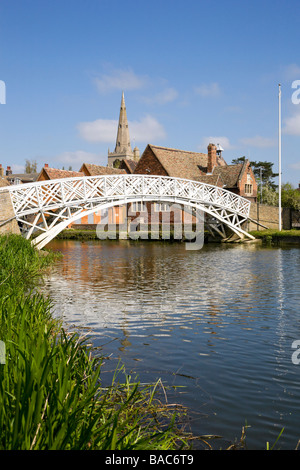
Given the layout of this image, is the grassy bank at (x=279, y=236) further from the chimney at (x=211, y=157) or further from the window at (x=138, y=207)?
the window at (x=138, y=207)

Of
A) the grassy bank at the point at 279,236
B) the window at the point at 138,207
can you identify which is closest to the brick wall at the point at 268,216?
the grassy bank at the point at 279,236

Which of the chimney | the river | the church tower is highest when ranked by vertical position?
the church tower

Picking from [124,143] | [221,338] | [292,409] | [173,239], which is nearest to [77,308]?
[221,338]

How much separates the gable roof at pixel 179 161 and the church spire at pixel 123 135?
80260 mm

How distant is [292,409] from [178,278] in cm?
1298

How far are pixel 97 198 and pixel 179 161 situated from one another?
Answer: 25.8 metres

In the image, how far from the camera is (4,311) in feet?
23.6

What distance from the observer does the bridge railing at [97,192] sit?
84.3 ft

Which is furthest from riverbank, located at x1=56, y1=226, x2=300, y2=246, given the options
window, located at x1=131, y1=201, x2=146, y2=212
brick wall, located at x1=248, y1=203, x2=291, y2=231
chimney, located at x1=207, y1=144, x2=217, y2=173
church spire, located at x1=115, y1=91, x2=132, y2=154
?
church spire, located at x1=115, y1=91, x2=132, y2=154

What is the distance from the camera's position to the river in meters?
5.74

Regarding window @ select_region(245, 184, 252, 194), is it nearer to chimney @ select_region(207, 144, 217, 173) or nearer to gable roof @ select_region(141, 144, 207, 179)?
chimney @ select_region(207, 144, 217, 173)

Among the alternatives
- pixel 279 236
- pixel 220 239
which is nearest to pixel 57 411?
pixel 279 236

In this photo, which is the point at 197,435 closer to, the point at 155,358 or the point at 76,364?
the point at 76,364

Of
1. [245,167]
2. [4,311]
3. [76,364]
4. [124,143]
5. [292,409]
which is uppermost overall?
[124,143]
